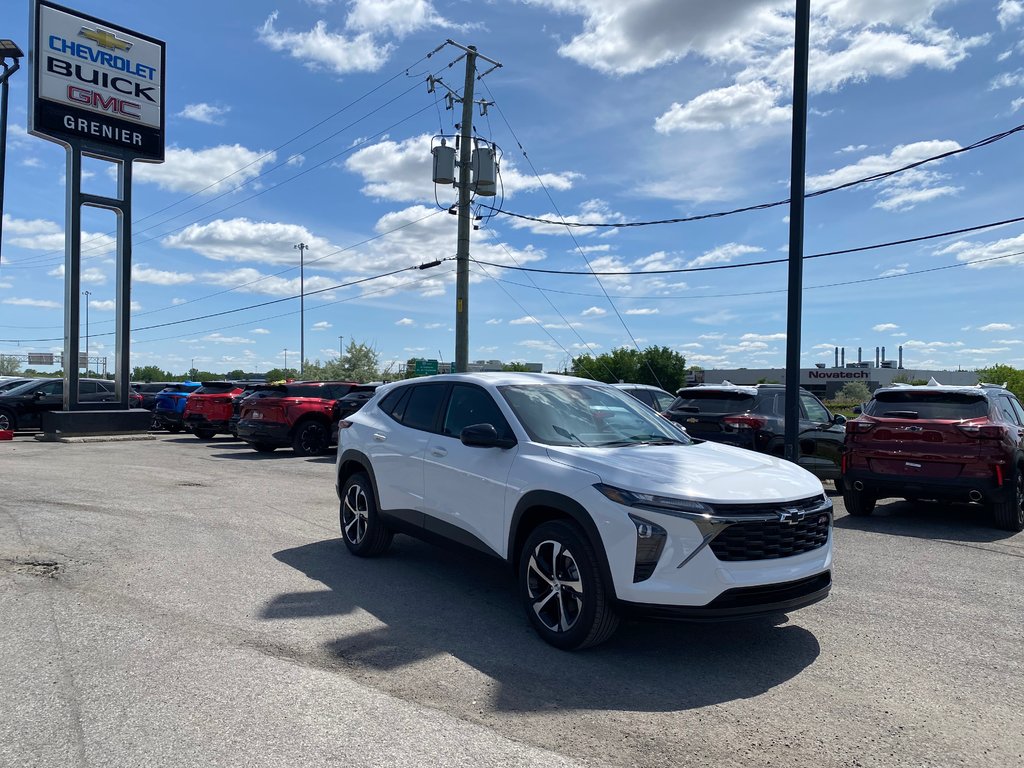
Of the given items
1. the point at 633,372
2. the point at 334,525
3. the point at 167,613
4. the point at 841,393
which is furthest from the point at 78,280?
the point at 633,372

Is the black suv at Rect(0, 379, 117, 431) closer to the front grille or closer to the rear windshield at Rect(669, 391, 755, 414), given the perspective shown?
the rear windshield at Rect(669, 391, 755, 414)

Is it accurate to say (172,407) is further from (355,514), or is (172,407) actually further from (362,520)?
(362,520)

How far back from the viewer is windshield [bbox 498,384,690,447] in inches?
206

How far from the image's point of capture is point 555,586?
15.0 ft

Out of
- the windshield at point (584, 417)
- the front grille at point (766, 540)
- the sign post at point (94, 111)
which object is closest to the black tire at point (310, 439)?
the sign post at point (94, 111)

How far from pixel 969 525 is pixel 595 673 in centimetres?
710

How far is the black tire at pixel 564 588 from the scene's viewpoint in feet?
14.0

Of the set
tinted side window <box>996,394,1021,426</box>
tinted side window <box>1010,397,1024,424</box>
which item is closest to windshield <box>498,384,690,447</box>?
tinted side window <box>996,394,1021,426</box>

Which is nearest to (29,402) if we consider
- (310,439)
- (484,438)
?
(310,439)

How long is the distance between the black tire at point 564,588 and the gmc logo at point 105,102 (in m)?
21.8

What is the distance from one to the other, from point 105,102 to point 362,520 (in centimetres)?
1993

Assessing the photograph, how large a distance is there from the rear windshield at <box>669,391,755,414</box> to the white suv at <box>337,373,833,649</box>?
5759 millimetres

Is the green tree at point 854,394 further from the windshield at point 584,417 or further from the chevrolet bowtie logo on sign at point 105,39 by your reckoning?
the windshield at point 584,417

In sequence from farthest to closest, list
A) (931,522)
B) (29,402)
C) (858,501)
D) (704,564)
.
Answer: (29,402) → (858,501) → (931,522) → (704,564)
